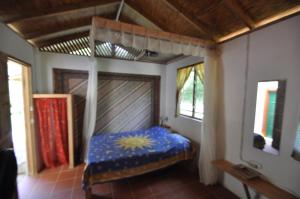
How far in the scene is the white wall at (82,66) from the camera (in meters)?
3.05

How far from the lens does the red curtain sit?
9.05 feet

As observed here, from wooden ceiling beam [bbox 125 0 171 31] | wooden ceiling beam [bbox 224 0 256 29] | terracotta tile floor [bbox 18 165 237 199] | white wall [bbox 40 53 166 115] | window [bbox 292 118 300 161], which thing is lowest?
terracotta tile floor [bbox 18 165 237 199]

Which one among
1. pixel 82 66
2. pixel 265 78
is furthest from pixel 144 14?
pixel 265 78

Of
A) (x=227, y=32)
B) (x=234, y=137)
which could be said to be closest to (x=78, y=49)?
(x=227, y=32)

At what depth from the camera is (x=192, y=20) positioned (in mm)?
2236

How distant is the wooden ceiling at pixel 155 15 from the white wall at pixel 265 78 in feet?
0.63

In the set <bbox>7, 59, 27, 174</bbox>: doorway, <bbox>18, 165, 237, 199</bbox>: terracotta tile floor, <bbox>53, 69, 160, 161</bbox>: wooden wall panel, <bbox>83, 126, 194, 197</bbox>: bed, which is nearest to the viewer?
<bbox>83, 126, 194, 197</bbox>: bed

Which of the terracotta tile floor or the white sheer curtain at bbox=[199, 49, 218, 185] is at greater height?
the white sheer curtain at bbox=[199, 49, 218, 185]

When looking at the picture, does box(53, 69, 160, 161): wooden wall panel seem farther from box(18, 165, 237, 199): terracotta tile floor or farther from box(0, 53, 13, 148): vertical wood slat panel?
box(0, 53, 13, 148): vertical wood slat panel

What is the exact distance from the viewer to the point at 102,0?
80.0 inches

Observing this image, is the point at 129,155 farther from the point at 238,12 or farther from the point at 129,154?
the point at 238,12

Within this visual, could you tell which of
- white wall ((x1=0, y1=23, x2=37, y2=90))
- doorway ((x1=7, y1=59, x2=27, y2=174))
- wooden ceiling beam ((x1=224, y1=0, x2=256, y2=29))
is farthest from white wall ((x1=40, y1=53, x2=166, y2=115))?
wooden ceiling beam ((x1=224, y1=0, x2=256, y2=29))

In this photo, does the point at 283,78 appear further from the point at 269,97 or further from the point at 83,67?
the point at 83,67

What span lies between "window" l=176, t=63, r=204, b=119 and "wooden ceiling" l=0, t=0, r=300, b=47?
0.79 metres
